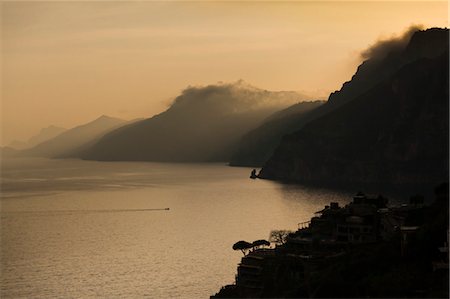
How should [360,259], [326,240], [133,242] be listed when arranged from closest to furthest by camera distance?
[360,259] → [326,240] → [133,242]

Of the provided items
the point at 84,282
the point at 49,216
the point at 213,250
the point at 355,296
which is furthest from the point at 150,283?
the point at 49,216

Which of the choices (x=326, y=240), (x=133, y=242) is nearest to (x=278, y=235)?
(x=326, y=240)

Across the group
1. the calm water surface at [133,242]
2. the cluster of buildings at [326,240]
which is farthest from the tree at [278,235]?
the cluster of buildings at [326,240]

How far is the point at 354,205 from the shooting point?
82.1 m

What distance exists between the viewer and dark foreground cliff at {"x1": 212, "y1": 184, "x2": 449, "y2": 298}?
5347cm

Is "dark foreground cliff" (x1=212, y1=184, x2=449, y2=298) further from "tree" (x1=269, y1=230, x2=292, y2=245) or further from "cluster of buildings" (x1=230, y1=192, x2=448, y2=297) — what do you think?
"tree" (x1=269, y1=230, x2=292, y2=245)

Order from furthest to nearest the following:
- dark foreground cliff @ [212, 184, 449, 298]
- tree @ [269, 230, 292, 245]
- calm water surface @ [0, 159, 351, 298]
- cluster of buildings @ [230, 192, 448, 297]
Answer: tree @ [269, 230, 292, 245] → calm water surface @ [0, 159, 351, 298] → cluster of buildings @ [230, 192, 448, 297] → dark foreground cliff @ [212, 184, 449, 298]

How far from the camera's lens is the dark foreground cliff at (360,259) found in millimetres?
53469

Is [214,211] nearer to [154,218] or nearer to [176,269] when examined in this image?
[154,218]

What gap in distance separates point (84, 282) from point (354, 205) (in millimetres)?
33932

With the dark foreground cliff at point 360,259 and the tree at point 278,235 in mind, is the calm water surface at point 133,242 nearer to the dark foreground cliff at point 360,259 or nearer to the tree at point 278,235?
the tree at point 278,235

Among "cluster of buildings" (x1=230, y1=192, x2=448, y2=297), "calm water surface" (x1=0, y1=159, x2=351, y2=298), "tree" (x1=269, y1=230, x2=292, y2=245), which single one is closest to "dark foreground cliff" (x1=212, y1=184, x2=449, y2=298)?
"cluster of buildings" (x1=230, y1=192, x2=448, y2=297)

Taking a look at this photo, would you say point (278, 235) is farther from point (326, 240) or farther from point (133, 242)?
point (133, 242)

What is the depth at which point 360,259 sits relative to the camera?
62.2 meters
